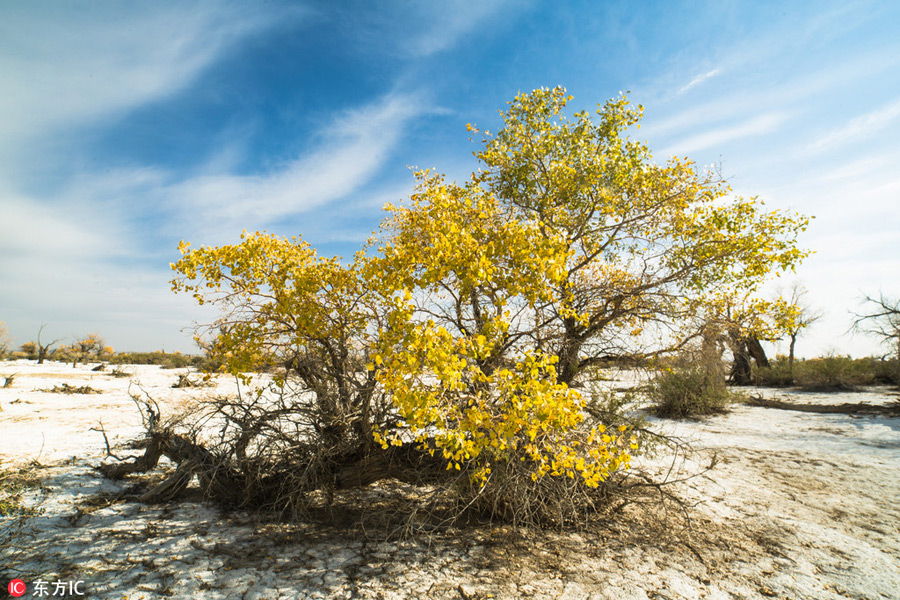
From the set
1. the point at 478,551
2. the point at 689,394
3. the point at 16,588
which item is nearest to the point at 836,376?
the point at 689,394

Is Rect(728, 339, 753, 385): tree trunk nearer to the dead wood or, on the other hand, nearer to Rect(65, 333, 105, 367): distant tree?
the dead wood

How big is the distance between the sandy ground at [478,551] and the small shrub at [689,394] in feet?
20.2

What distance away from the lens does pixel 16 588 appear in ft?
11.4

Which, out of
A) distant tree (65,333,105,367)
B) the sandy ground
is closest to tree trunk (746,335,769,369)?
the sandy ground

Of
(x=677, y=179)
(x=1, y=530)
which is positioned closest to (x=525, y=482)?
(x=677, y=179)

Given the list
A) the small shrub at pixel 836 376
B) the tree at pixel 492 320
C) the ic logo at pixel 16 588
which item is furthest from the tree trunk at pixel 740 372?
the ic logo at pixel 16 588

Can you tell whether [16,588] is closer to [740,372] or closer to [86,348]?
[740,372]

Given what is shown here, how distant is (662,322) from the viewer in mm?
6188

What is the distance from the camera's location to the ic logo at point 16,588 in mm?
3424

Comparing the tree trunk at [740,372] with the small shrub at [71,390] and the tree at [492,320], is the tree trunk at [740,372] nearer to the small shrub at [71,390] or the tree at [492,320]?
the tree at [492,320]

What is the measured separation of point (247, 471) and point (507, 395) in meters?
3.69

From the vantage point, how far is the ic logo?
3.42m

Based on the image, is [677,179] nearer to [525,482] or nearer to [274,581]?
[525,482]

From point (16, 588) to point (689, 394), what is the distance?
46.9 feet
